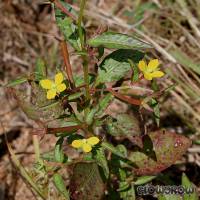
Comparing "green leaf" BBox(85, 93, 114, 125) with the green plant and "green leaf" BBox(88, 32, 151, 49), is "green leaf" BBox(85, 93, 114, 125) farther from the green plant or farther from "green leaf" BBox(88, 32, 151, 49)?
"green leaf" BBox(88, 32, 151, 49)

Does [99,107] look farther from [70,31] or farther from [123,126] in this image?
[70,31]

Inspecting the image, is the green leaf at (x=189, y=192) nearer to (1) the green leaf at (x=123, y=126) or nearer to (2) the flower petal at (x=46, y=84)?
(1) the green leaf at (x=123, y=126)

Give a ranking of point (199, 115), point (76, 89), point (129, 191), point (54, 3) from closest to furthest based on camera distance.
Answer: point (54, 3)
point (76, 89)
point (129, 191)
point (199, 115)

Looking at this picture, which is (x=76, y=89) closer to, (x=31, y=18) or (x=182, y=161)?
(x=182, y=161)

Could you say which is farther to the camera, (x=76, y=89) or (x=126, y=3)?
(x=126, y=3)

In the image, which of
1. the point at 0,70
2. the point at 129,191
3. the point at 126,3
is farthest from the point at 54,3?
the point at 126,3

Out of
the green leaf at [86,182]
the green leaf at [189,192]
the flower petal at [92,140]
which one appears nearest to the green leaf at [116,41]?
the flower petal at [92,140]

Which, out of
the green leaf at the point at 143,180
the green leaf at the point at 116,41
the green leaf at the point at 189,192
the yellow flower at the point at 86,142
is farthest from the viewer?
the green leaf at the point at 143,180

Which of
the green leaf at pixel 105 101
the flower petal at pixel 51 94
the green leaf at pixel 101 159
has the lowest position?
the green leaf at pixel 101 159
